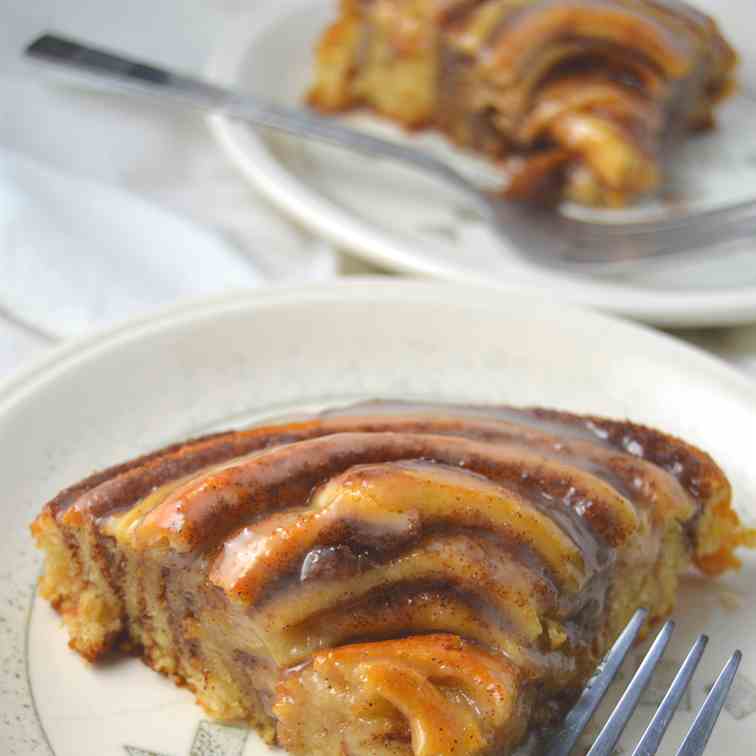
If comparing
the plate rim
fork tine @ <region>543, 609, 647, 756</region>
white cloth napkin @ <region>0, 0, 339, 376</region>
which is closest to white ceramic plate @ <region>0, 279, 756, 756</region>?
the plate rim

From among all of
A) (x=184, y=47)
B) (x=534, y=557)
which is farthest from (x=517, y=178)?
(x=534, y=557)

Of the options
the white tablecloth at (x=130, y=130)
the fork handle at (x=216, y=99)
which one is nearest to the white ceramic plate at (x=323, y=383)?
the white tablecloth at (x=130, y=130)

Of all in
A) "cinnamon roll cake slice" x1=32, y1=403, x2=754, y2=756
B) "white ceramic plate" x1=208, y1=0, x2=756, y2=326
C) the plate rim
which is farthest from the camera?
"white ceramic plate" x1=208, y1=0, x2=756, y2=326

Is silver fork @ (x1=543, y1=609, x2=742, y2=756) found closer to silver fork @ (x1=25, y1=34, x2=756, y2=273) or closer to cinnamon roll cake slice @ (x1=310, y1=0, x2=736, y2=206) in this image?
silver fork @ (x1=25, y1=34, x2=756, y2=273)

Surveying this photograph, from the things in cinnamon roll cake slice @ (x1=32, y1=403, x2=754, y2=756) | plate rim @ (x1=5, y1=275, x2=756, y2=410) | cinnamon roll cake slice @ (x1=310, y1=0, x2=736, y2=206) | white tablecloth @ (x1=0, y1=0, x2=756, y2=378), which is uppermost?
cinnamon roll cake slice @ (x1=310, y1=0, x2=736, y2=206)

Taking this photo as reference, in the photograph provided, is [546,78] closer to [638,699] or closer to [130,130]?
[130,130]

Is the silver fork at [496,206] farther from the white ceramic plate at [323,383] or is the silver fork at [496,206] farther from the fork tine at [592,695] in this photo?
the fork tine at [592,695]

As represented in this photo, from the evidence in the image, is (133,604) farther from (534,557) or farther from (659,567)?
(659,567)
